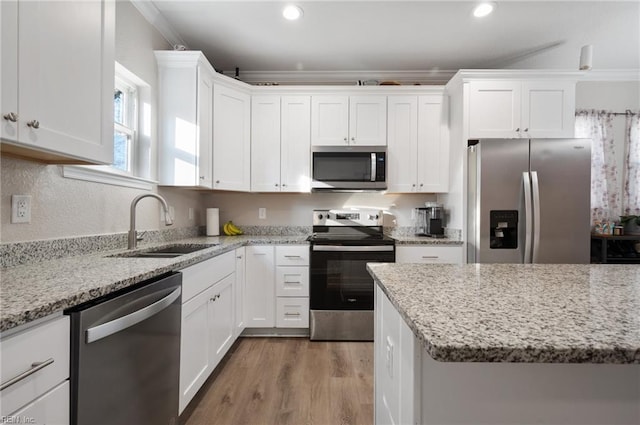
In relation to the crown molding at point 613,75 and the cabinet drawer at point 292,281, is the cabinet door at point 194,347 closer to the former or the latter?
the cabinet drawer at point 292,281

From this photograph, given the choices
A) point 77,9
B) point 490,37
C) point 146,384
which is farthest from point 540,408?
point 490,37

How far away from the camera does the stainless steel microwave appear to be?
2922 mm

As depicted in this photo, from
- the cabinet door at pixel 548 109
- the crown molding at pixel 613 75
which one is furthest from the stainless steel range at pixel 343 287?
the crown molding at pixel 613 75

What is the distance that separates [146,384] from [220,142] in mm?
2093

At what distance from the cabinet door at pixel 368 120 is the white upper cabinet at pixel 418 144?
0.07m

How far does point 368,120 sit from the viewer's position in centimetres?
297

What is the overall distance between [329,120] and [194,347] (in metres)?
2.25

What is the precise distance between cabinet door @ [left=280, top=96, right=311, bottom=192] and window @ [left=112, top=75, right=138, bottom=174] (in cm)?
125

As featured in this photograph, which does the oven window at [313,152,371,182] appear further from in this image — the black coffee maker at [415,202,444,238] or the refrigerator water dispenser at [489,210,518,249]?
the refrigerator water dispenser at [489,210,518,249]

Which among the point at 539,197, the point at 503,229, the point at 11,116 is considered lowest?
the point at 503,229

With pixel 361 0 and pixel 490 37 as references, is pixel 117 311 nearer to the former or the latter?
pixel 361 0

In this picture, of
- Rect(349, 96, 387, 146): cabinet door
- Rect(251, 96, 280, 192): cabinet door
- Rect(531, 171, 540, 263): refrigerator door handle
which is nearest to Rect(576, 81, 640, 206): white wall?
Rect(531, 171, 540, 263): refrigerator door handle

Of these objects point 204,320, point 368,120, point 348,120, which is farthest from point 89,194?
point 368,120

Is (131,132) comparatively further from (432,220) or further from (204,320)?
(432,220)
